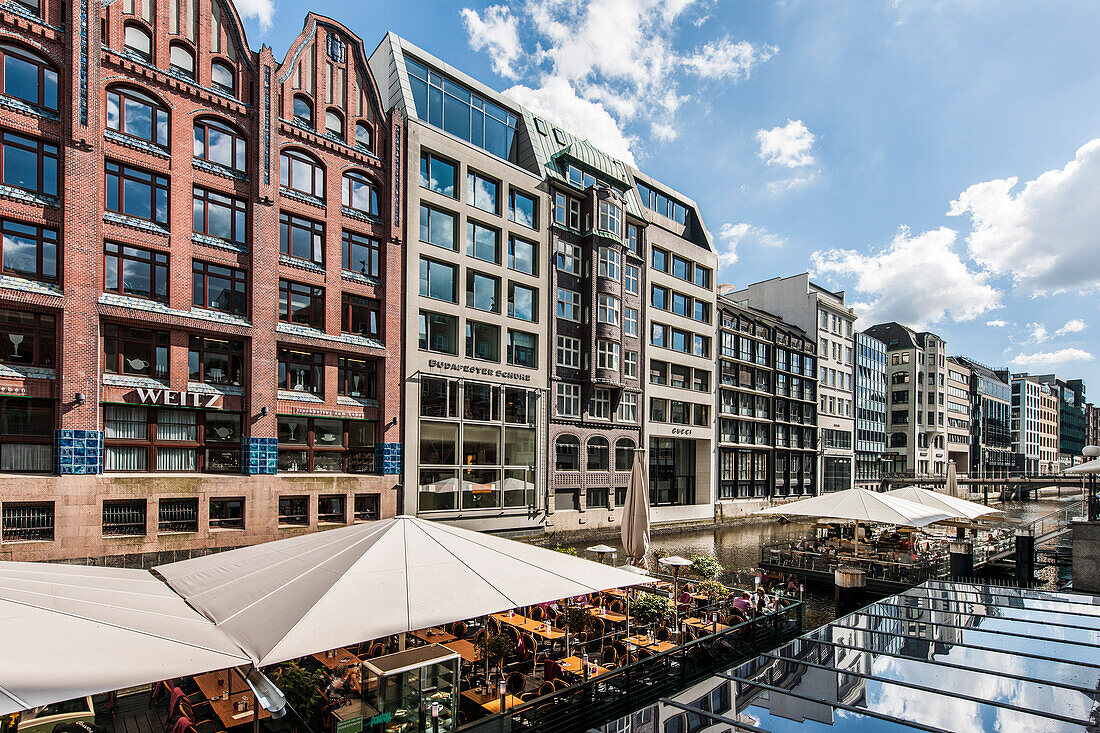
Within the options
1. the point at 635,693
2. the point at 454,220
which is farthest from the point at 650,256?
the point at 635,693

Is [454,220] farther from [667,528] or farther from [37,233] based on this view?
[667,528]

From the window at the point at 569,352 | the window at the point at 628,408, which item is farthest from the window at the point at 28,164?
the window at the point at 628,408

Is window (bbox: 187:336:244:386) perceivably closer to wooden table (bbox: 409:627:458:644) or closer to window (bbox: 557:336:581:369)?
wooden table (bbox: 409:627:458:644)

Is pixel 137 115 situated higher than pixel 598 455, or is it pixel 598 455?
pixel 137 115

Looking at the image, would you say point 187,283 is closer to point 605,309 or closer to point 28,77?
point 28,77

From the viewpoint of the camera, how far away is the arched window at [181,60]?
80.9 ft

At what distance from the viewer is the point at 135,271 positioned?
23.5 metres

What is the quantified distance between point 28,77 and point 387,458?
20.5 m

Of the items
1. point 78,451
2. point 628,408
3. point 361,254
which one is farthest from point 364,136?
point 628,408

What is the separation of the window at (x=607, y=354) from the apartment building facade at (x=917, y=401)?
66905 mm

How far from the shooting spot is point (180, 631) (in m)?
6.84

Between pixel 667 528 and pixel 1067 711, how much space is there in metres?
38.8

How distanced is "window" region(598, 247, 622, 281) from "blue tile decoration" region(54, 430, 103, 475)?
2915cm

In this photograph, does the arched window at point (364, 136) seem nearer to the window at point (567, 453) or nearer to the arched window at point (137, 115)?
the arched window at point (137, 115)
